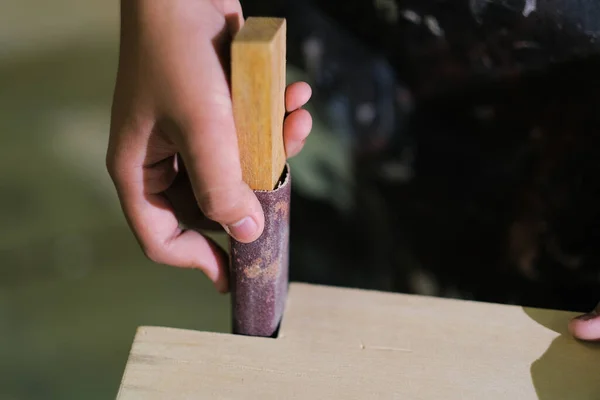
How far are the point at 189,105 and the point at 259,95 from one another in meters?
0.05

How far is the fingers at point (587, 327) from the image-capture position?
51 centimetres

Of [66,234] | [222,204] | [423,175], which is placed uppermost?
[222,204]

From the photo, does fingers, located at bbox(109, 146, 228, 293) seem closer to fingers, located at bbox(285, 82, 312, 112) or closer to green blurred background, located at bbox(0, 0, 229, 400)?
fingers, located at bbox(285, 82, 312, 112)

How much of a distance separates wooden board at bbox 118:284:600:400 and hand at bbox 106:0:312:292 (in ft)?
0.36

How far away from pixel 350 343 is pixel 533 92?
0.35 metres

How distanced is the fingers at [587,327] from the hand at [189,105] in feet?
0.91

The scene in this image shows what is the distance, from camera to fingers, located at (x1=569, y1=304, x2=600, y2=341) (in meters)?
0.51

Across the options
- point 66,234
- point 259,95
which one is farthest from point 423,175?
point 66,234

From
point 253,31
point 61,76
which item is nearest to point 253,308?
point 253,31

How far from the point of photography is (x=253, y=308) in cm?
52

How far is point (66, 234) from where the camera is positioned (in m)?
1.31

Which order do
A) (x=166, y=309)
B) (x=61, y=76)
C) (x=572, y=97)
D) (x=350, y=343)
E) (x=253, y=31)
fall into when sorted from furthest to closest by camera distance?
(x=61, y=76), (x=166, y=309), (x=572, y=97), (x=350, y=343), (x=253, y=31)

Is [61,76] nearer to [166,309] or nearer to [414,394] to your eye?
[166,309]

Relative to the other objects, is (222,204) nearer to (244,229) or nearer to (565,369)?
(244,229)
